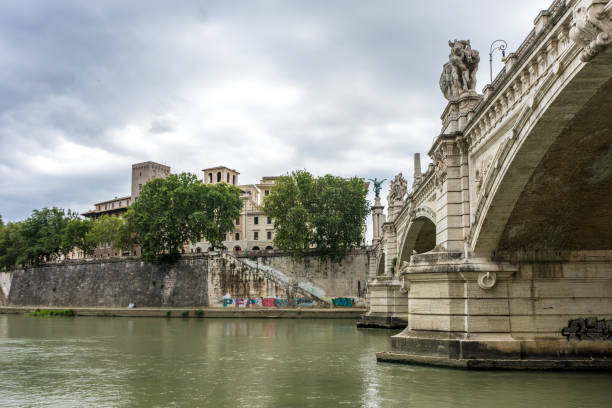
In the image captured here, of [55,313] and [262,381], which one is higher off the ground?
[262,381]

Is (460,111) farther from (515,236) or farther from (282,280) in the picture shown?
(282,280)

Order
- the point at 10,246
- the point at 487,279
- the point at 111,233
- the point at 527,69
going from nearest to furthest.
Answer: the point at 527,69 → the point at 487,279 → the point at 10,246 → the point at 111,233

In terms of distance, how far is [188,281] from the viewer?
52156 millimetres

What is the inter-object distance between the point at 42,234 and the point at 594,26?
71364 mm

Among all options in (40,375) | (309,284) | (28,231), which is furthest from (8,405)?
(28,231)

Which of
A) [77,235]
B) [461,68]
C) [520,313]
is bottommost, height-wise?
[520,313]

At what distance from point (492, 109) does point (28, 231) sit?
6721 cm

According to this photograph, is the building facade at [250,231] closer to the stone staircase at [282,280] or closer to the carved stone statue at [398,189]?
the stone staircase at [282,280]

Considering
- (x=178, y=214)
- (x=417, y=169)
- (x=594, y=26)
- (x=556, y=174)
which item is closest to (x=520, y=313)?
(x=556, y=174)

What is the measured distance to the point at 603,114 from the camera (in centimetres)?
1026

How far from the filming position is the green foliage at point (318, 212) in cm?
4988

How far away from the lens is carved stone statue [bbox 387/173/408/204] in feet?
111

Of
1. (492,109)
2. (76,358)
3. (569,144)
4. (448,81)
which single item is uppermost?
(448,81)

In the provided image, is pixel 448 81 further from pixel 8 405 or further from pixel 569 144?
pixel 8 405
